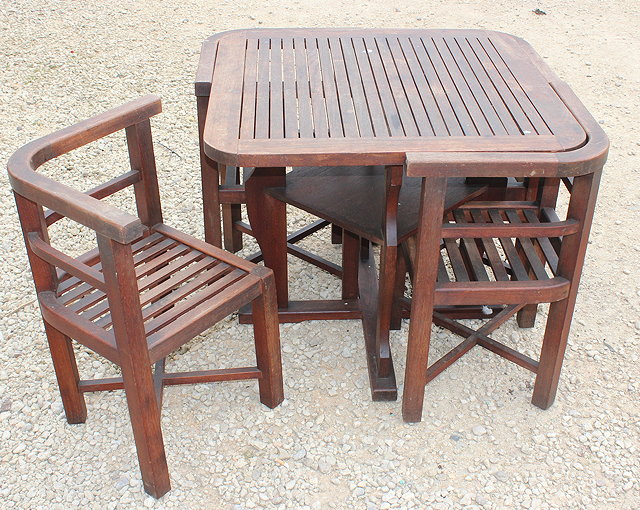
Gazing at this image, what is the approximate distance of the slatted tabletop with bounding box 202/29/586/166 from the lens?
209 cm

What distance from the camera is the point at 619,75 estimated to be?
5281mm

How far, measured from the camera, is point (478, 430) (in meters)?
2.53

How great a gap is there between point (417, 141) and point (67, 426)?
148 centimetres

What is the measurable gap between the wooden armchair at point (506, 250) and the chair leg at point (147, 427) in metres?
0.80

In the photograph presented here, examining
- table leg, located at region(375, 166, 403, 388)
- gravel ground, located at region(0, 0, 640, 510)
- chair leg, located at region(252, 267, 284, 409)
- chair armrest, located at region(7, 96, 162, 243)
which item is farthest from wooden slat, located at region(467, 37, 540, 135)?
chair armrest, located at region(7, 96, 162, 243)

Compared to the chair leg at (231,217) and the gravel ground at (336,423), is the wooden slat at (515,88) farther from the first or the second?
the chair leg at (231,217)

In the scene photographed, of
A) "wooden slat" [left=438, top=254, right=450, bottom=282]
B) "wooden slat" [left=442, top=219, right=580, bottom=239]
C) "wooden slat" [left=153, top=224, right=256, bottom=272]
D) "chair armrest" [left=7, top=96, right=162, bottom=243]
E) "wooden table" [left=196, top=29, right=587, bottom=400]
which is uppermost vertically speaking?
"wooden table" [left=196, top=29, right=587, bottom=400]

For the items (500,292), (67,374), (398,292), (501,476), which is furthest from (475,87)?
(67,374)

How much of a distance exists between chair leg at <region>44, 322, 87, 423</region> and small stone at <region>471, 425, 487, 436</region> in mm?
1295

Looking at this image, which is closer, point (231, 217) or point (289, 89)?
point (289, 89)

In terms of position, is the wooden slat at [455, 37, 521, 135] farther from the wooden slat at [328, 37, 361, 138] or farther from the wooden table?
the wooden slat at [328, 37, 361, 138]

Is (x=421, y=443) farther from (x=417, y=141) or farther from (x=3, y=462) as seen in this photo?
(x=3, y=462)

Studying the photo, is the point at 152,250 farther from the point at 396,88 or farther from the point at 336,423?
the point at 396,88

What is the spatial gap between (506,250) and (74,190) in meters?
1.50
